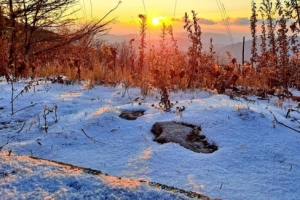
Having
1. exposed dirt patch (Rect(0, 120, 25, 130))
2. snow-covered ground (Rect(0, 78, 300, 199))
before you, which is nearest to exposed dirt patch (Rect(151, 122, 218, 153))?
snow-covered ground (Rect(0, 78, 300, 199))

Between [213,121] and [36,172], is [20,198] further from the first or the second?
[213,121]

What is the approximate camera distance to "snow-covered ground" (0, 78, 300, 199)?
1.33m

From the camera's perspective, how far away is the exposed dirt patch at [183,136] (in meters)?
2.41

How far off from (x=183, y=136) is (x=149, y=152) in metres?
0.35

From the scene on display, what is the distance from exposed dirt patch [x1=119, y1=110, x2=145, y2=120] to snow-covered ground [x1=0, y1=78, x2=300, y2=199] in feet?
0.19

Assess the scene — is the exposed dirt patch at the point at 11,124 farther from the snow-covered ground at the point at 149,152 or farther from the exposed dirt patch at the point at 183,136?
the exposed dirt patch at the point at 183,136

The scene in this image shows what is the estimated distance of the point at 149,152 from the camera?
231 centimetres

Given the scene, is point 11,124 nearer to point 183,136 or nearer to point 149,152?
point 149,152

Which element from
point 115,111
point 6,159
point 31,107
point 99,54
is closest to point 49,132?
point 115,111

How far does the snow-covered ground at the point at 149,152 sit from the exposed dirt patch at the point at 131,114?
6cm

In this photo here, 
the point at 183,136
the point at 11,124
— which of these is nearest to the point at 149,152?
the point at 183,136

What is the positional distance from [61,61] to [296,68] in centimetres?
549

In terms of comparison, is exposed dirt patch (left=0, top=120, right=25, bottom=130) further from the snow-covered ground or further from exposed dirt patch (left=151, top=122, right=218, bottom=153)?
exposed dirt patch (left=151, top=122, right=218, bottom=153)

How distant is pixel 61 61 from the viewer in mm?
8695
